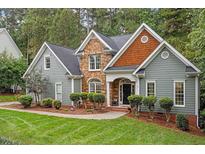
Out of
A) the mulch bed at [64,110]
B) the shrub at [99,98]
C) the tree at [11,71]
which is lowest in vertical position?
the mulch bed at [64,110]

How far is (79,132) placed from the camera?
10.2 meters

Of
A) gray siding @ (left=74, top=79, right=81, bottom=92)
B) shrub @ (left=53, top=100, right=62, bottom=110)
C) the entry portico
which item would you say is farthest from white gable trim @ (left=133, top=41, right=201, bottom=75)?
shrub @ (left=53, top=100, right=62, bottom=110)

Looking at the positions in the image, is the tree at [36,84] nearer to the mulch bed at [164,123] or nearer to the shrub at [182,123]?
the mulch bed at [164,123]

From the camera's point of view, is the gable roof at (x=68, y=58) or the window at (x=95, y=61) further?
the gable roof at (x=68, y=58)

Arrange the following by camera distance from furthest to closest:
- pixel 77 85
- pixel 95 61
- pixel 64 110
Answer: pixel 77 85 < pixel 95 61 < pixel 64 110

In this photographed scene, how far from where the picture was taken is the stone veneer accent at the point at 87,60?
51.6ft

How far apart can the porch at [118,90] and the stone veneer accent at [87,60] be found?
501mm

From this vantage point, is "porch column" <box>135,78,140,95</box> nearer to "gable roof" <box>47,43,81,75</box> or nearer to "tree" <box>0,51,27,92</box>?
"gable roof" <box>47,43,81,75</box>

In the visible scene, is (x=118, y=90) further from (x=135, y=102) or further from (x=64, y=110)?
(x=64, y=110)

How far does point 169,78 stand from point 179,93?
30.1 inches

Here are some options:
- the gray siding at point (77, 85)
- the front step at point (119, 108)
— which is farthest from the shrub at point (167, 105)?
the gray siding at point (77, 85)

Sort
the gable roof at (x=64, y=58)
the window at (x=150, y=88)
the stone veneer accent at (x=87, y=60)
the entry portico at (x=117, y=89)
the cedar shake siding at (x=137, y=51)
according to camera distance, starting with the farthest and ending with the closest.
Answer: the gable roof at (x=64, y=58)
the stone veneer accent at (x=87, y=60)
the entry portico at (x=117, y=89)
the cedar shake siding at (x=137, y=51)
the window at (x=150, y=88)

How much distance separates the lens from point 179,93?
12.5 m

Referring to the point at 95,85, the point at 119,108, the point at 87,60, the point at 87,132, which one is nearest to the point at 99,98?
the point at 119,108
